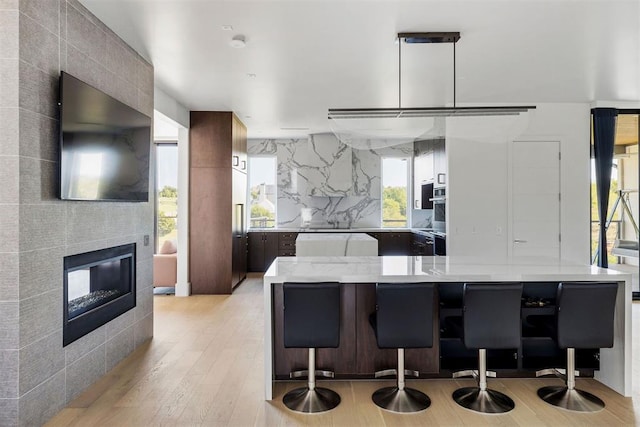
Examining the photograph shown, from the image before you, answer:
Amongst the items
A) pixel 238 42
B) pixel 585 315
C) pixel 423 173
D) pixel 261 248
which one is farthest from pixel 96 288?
pixel 423 173

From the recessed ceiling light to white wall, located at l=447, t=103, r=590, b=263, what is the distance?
310 centimetres

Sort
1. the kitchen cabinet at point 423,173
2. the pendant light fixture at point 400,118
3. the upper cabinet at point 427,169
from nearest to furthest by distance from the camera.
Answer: the pendant light fixture at point 400,118
the upper cabinet at point 427,169
the kitchen cabinet at point 423,173

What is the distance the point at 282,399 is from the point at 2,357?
163cm

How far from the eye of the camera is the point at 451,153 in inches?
219

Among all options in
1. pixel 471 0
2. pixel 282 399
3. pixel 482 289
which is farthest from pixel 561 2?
pixel 282 399

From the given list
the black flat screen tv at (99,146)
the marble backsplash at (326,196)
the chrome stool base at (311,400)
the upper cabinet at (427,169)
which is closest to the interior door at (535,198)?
the upper cabinet at (427,169)

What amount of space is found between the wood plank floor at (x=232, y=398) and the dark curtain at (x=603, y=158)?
6.40ft

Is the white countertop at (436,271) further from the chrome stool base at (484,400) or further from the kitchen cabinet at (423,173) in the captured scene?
the kitchen cabinet at (423,173)

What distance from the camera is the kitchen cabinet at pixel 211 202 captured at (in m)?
6.29

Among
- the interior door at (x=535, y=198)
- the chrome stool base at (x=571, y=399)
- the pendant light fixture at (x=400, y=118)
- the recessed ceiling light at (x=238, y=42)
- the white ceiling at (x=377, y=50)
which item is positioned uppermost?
the white ceiling at (x=377, y=50)

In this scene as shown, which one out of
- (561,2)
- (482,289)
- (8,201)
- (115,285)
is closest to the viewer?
(8,201)

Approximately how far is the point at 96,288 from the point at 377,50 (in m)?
3.01

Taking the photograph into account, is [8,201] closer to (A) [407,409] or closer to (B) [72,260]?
(B) [72,260]

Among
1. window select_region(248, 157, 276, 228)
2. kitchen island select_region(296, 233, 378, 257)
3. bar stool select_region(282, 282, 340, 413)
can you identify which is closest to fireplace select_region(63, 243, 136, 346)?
bar stool select_region(282, 282, 340, 413)
